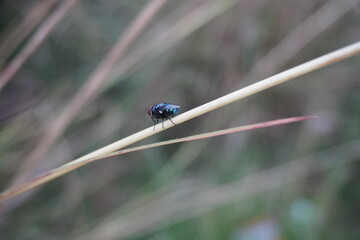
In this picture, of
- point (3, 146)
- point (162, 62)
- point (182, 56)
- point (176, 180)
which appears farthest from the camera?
point (182, 56)

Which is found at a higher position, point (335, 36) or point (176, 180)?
point (335, 36)

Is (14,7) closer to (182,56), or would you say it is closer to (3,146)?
(3,146)

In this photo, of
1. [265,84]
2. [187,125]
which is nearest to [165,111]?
[265,84]

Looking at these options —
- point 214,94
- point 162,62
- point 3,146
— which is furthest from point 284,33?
point 3,146

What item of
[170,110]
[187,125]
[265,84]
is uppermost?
[187,125]

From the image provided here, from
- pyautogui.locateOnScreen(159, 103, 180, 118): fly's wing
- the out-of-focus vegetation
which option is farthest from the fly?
the out-of-focus vegetation

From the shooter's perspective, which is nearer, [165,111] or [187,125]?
[165,111]

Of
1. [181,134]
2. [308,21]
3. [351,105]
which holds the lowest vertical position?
[351,105]

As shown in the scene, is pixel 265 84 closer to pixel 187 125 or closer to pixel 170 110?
pixel 170 110
